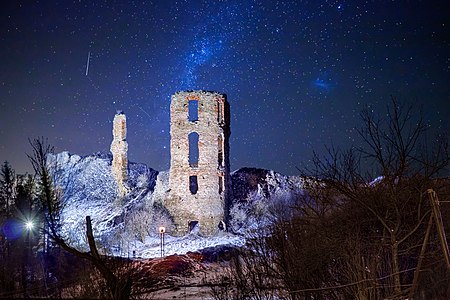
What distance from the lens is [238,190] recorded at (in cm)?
3762

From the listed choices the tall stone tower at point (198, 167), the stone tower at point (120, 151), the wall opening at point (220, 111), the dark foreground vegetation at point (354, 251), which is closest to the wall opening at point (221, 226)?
the tall stone tower at point (198, 167)

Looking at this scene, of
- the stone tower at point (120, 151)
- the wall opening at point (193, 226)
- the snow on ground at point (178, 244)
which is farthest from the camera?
the stone tower at point (120, 151)

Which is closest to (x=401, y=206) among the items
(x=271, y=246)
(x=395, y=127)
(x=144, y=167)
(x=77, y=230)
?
(x=395, y=127)

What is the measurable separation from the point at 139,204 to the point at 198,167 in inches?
185

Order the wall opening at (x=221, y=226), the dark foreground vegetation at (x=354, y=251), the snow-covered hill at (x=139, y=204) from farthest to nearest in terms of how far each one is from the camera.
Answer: the wall opening at (x=221, y=226), the snow-covered hill at (x=139, y=204), the dark foreground vegetation at (x=354, y=251)

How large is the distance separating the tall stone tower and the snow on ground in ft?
4.81

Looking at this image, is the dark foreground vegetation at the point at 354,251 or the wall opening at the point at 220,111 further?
the wall opening at the point at 220,111

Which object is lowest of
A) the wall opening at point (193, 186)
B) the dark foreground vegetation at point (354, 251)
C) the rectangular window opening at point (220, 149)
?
the dark foreground vegetation at point (354, 251)

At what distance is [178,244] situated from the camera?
28.0 m

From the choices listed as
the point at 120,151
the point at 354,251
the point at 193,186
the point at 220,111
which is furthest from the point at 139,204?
the point at 354,251

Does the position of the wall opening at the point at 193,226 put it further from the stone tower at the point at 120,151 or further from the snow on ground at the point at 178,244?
the stone tower at the point at 120,151

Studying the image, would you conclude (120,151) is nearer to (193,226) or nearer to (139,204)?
(139,204)

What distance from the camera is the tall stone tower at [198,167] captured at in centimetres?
3109

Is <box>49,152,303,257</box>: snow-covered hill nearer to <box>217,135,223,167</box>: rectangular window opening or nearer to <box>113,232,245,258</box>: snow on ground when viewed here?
<box>113,232,245,258</box>: snow on ground
